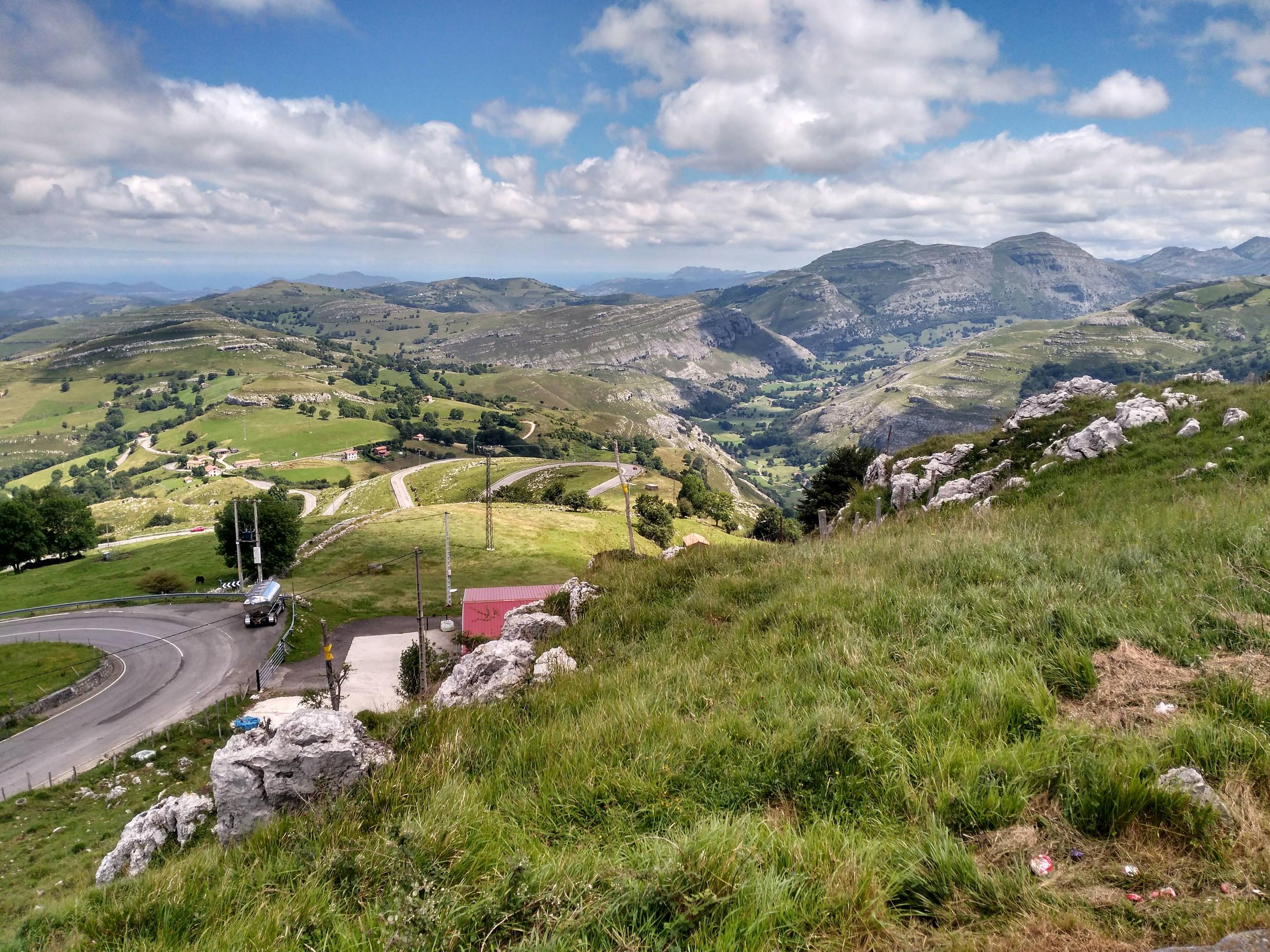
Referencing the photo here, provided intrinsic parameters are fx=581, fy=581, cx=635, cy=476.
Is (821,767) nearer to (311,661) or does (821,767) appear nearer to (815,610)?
(815,610)

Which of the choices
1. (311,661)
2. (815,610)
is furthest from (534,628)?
(311,661)

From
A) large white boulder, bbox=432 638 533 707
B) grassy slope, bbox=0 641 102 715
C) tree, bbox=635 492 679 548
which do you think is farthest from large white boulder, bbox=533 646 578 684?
tree, bbox=635 492 679 548

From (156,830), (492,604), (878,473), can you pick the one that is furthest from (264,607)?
(156,830)

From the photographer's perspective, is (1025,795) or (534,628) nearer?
(1025,795)

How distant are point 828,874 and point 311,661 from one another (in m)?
65.9

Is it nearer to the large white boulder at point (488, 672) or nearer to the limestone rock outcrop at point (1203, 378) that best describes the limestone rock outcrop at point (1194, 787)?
the large white boulder at point (488, 672)

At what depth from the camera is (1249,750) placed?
4.39 m

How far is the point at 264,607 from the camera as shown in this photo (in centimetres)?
6694

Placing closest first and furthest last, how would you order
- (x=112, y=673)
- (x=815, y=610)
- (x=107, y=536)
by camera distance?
(x=815, y=610), (x=112, y=673), (x=107, y=536)

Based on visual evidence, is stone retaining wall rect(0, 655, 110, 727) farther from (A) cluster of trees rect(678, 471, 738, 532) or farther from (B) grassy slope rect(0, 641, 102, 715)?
(A) cluster of trees rect(678, 471, 738, 532)

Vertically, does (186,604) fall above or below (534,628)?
below

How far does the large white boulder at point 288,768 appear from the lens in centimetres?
593

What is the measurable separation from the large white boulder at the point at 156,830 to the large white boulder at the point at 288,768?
1.90 metres

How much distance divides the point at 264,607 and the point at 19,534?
6074 cm
